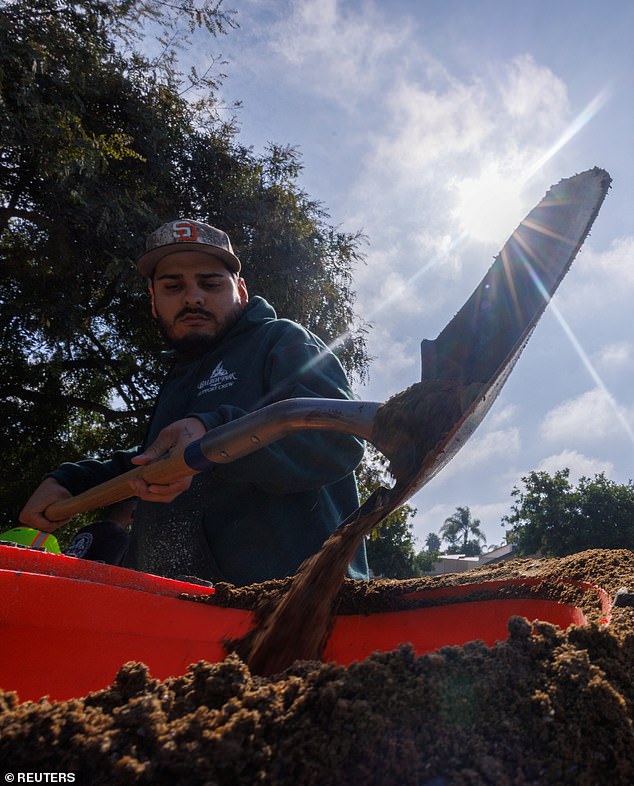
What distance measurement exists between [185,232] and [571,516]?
91.5 feet

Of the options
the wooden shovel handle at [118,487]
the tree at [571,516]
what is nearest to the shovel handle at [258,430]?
the wooden shovel handle at [118,487]

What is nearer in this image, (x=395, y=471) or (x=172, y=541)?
(x=395, y=471)

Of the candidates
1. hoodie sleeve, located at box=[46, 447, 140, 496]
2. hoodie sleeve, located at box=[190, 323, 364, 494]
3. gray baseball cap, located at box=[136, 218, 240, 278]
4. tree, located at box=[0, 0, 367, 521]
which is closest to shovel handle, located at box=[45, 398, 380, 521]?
hoodie sleeve, located at box=[190, 323, 364, 494]

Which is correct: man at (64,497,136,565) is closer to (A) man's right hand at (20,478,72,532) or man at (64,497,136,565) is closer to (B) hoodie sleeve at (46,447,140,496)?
(A) man's right hand at (20,478,72,532)

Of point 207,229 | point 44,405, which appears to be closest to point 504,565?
point 207,229

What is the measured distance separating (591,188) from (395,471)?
67 cm

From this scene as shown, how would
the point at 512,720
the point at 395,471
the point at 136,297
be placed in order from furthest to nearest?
the point at 136,297 < the point at 395,471 < the point at 512,720

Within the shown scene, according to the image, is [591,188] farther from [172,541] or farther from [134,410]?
[134,410]

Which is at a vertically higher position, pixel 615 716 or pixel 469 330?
pixel 469 330

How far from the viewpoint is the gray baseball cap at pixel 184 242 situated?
7.82 feet

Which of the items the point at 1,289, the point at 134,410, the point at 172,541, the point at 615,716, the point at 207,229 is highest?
the point at 1,289

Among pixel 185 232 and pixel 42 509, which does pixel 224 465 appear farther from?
pixel 185 232

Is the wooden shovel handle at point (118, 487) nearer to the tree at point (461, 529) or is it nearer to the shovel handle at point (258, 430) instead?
the shovel handle at point (258, 430)

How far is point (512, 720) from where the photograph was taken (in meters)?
0.52
